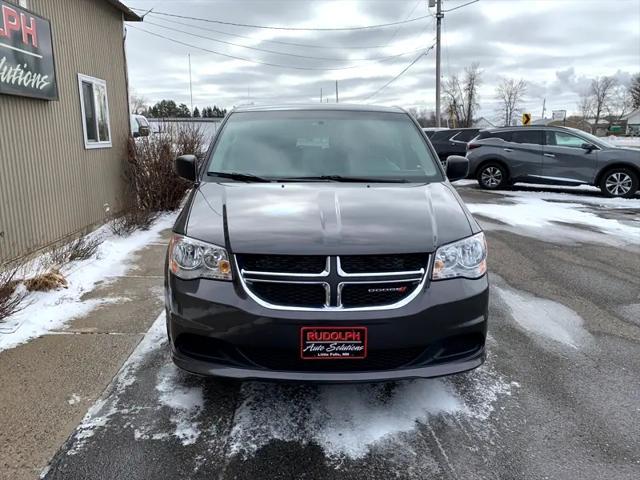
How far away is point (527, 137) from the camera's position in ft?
47.0

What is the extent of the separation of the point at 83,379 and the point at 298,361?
5.49ft

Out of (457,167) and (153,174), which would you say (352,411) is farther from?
(153,174)

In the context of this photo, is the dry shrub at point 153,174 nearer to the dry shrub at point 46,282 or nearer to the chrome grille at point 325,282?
the dry shrub at point 46,282

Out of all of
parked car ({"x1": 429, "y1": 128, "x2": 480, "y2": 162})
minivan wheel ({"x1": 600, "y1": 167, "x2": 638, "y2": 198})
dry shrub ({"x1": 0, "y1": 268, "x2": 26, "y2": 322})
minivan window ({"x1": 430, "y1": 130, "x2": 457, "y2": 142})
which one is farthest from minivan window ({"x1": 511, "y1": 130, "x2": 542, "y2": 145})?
dry shrub ({"x1": 0, "y1": 268, "x2": 26, "y2": 322})

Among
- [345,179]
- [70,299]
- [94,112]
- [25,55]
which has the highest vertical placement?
[25,55]

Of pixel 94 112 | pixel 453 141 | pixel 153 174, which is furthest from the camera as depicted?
pixel 453 141

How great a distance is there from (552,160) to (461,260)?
40.3ft

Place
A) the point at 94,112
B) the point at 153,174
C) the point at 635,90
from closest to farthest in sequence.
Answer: the point at 94,112 < the point at 153,174 < the point at 635,90

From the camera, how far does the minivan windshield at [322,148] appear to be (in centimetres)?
394

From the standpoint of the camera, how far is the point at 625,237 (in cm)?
841

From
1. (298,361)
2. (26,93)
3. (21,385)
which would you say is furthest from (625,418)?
(26,93)

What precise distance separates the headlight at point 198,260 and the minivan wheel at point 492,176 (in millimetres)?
13049

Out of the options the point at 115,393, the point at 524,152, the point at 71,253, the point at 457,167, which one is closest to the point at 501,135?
the point at 524,152

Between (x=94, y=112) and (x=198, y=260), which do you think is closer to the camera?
(x=198, y=260)
